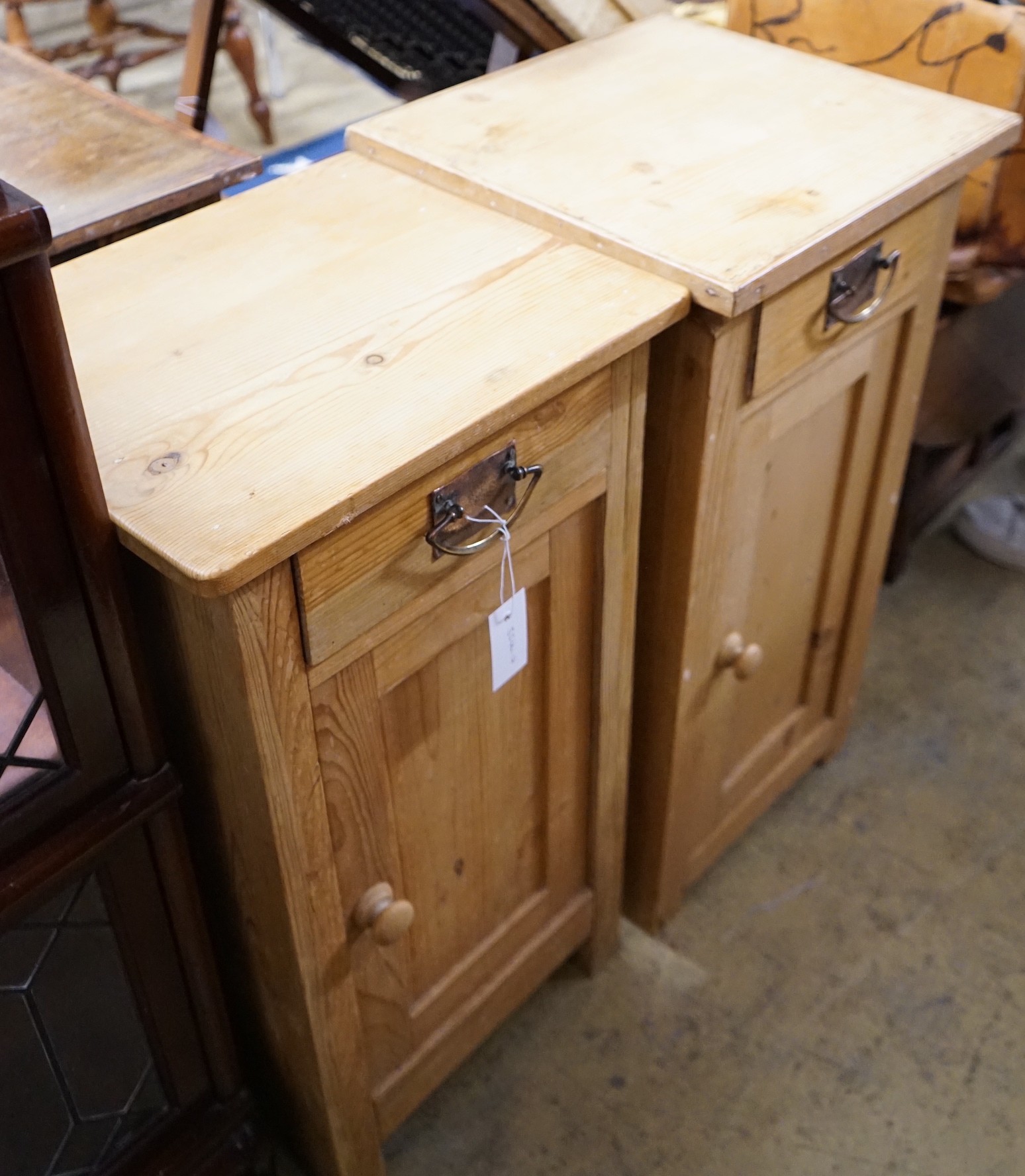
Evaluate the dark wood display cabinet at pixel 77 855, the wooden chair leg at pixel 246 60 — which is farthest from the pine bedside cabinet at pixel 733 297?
the wooden chair leg at pixel 246 60

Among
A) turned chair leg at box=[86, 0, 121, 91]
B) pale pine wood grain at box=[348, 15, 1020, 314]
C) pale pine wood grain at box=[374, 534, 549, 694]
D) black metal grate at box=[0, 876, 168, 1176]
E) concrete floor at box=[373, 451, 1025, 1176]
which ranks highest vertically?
pale pine wood grain at box=[348, 15, 1020, 314]

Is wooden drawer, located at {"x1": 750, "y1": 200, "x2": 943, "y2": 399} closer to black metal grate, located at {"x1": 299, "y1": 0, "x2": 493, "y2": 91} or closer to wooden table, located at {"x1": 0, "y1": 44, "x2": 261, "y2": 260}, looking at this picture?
wooden table, located at {"x1": 0, "y1": 44, "x2": 261, "y2": 260}

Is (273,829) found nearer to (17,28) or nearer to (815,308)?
(815,308)

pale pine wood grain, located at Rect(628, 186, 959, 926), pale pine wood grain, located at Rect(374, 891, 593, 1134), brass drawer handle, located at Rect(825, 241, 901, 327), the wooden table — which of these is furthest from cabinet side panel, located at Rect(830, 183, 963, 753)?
the wooden table

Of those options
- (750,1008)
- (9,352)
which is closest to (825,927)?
(750,1008)

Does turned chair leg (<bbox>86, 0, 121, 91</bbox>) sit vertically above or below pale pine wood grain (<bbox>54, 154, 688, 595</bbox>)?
below

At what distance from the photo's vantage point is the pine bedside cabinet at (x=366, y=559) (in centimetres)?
78

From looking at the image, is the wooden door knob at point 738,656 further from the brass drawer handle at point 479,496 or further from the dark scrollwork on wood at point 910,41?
the dark scrollwork on wood at point 910,41

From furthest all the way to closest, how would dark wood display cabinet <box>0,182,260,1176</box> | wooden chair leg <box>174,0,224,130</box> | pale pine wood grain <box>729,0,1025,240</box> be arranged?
wooden chair leg <box>174,0,224,130</box>
pale pine wood grain <box>729,0,1025,240</box>
dark wood display cabinet <box>0,182,260,1176</box>

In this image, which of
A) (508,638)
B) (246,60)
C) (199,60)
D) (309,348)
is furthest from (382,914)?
(246,60)

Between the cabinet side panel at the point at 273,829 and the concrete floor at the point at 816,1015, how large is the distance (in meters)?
0.25

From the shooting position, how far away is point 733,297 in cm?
91

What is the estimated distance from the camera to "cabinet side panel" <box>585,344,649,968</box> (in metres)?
0.98

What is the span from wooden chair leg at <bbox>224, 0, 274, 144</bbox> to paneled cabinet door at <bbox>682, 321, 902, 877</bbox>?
7.07 ft
